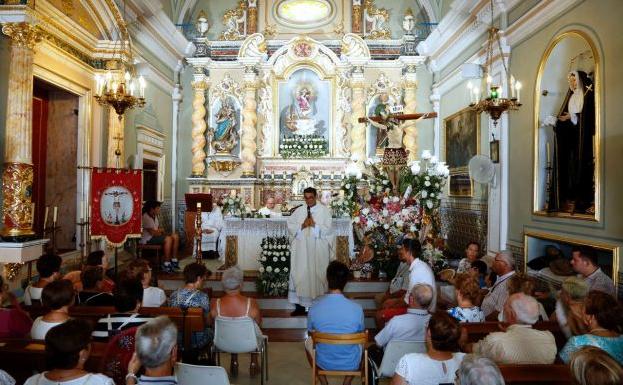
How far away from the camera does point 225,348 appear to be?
13.4ft

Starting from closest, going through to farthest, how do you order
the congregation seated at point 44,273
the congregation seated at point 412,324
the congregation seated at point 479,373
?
1. the congregation seated at point 479,373
2. the congregation seated at point 412,324
3. the congregation seated at point 44,273

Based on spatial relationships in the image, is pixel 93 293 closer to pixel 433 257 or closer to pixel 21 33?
pixel 21 33

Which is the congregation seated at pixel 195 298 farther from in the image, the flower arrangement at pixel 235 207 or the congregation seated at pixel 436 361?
the flower arrangement at pixel 235 207

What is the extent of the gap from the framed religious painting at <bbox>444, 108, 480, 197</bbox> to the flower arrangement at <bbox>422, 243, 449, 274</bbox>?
2.54 meters

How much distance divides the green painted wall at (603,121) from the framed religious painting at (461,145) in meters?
1.95

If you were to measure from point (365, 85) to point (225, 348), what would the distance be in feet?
32.5

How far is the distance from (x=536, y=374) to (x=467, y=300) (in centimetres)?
118

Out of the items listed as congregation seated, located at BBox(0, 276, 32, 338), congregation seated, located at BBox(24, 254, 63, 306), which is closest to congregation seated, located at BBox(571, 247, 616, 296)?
congregation seated, located at BBox(0, 276, 32, 338)

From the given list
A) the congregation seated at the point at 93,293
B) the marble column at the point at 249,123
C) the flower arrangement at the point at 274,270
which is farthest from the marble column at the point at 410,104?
the congregation seated at the point at 93,293

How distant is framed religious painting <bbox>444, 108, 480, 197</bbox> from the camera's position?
955 cm

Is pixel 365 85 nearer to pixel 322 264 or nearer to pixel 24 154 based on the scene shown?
pixel 322 264

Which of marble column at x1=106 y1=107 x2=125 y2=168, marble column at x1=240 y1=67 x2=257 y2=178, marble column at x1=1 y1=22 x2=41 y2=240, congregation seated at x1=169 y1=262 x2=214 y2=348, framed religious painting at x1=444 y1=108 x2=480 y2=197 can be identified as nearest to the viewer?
congregation seated at x1=169 y1=262 x2=214 y2=348

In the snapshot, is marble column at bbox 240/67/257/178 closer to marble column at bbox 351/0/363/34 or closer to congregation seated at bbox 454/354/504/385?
marble column at bbox 351/0/363/34

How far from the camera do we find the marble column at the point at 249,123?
12.5m
